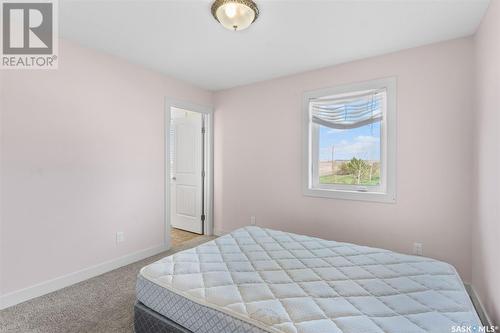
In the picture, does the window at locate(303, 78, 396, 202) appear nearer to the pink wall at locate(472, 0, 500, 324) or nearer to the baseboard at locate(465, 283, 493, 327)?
the pink wall at locate(472, 0, 500, 324)

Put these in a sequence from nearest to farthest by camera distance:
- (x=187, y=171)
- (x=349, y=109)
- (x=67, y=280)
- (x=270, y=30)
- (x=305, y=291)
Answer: (x=305, y=291) < (x=270, y=30) < (x=67, y=280) < (x=349, y=109) < (x=187, y=171)

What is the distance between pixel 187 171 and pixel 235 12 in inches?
119

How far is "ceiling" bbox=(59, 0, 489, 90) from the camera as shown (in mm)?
1868

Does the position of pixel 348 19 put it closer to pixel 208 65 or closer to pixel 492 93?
pixel 492 93

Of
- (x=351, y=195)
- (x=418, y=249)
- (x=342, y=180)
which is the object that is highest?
(x=342, y=180)

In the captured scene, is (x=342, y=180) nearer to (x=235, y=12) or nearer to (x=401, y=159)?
(x=401, y=159)

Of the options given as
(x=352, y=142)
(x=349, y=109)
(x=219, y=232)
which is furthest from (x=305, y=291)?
(x=219, y=232)

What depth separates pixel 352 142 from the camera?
2965 millimetres

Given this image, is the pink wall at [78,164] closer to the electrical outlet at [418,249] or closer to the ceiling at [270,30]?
the ceiling at [270,30]

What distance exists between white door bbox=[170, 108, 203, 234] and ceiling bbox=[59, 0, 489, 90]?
1389 mm

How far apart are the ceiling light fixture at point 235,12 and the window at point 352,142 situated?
5.14 feet

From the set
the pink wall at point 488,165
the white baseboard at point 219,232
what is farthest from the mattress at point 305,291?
the white baseboard at point 219,232

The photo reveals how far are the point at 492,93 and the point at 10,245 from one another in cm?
398

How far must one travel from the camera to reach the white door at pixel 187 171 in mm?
4168
